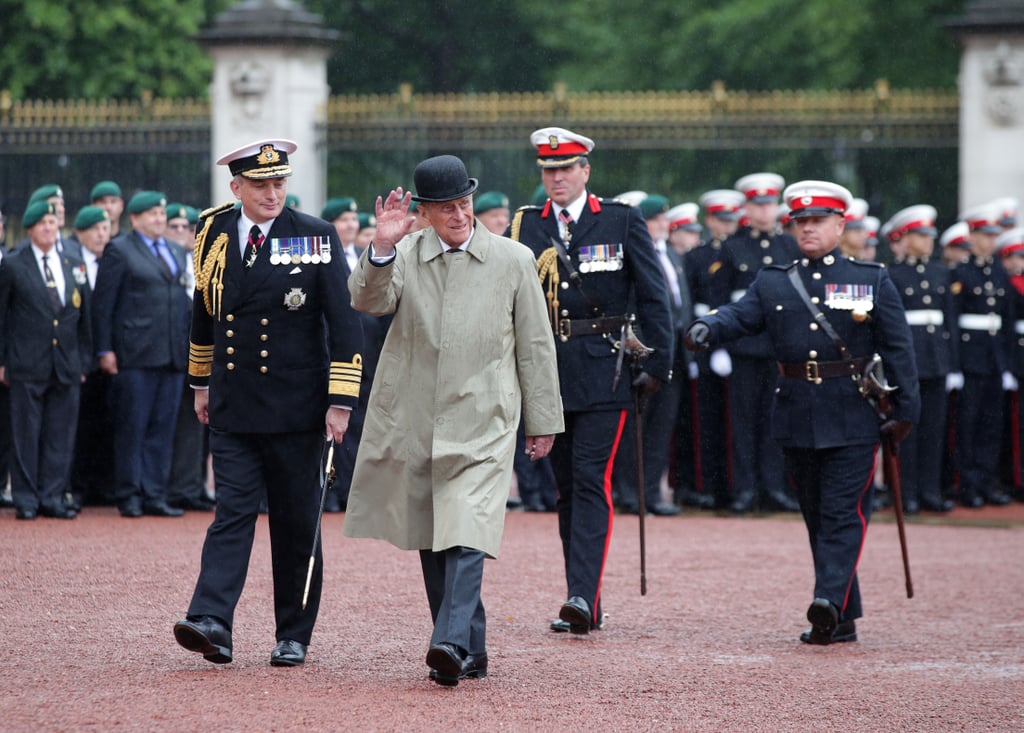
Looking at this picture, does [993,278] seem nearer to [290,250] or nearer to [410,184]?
[410,184]

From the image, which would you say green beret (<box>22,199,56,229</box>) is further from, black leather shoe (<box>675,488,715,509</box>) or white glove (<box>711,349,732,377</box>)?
black leather shoe (<box>675,488,715,509</box>)

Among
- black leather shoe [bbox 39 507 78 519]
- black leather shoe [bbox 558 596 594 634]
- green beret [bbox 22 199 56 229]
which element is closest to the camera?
black leather shoe [bbox 558 596 594 634]

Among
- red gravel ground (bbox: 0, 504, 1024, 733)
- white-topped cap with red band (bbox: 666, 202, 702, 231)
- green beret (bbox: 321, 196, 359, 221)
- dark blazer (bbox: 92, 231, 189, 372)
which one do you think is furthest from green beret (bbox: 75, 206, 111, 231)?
white-topped cap with red band (bbox: 666, 202, 702, 231)

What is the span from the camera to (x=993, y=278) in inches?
551

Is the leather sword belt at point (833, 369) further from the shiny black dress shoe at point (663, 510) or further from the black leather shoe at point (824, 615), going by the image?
the shiny black dress shoe at point (663, 510)

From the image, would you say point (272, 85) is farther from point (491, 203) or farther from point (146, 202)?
point (146, 202)

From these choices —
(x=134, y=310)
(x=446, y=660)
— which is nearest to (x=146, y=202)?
(x=134, y=310)

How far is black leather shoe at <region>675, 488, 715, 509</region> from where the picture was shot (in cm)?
1340

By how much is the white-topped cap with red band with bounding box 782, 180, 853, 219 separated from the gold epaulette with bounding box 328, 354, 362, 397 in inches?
89.6

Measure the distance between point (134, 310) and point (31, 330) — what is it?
681mm

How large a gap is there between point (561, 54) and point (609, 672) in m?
28.3

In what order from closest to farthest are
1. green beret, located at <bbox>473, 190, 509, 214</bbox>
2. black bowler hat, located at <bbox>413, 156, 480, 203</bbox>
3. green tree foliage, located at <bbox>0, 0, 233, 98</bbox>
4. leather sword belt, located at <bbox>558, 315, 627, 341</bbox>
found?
1. black bowler hat, located at <bbox>413, 156, 480, 203</bbox>
2. leather sword belt, located at <bbox>558, 315, 627, 341</bbox>
3. green beret, located at <bbox>473, 190, 509, 214</bbox>
4. green tree foliage, located at <bbox>0, 0, 233, 98</bbox>

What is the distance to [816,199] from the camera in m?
8.19

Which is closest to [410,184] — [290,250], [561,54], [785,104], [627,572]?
[785,104]
